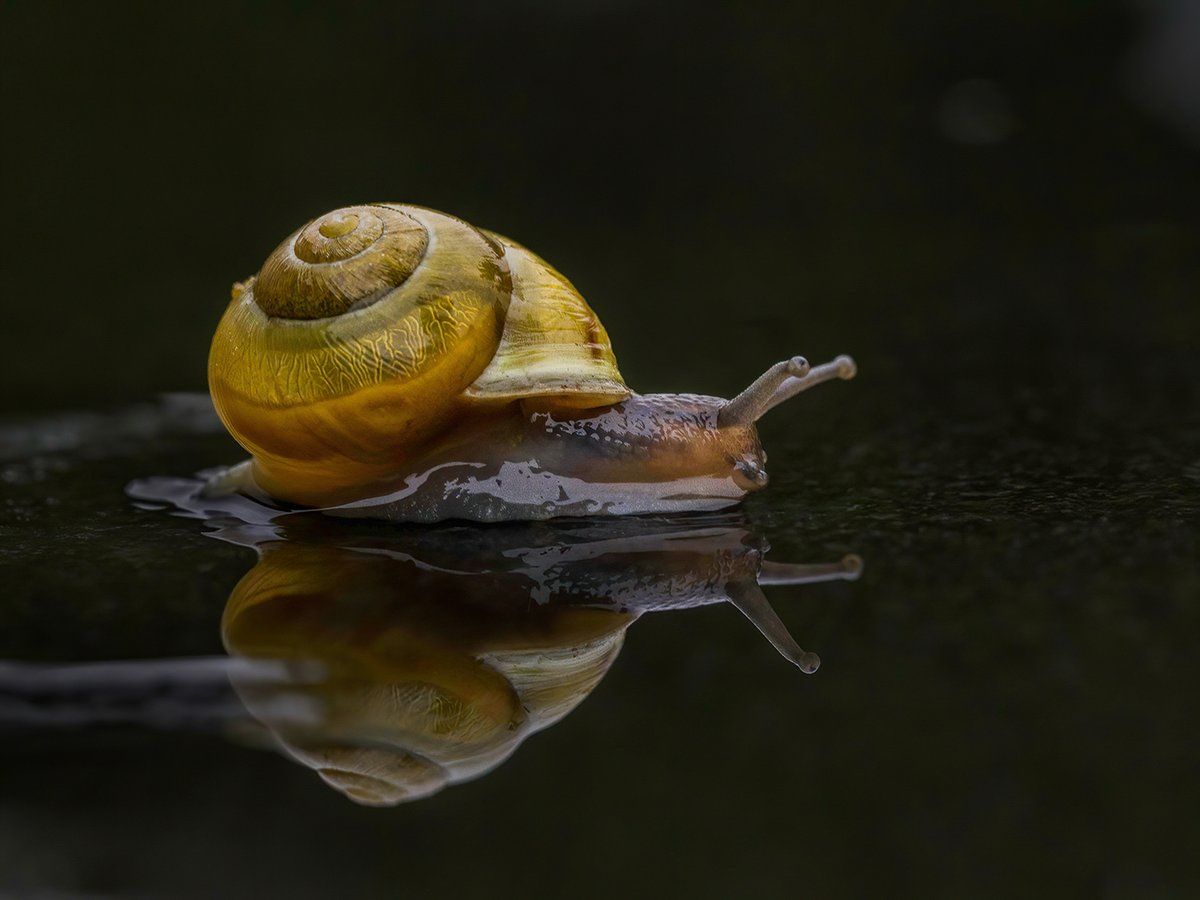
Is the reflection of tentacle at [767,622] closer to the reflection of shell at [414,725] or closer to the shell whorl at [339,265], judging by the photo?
the reflection of shell at [414,725]

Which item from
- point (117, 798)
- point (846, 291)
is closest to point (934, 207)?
point (846, 291)

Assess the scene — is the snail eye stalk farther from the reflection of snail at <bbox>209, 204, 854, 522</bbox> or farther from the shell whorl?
the shell whorl

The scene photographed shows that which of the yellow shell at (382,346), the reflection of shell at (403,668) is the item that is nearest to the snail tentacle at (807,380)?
the yellow shell at (382,346)

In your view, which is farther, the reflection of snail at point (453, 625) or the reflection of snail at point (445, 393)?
the reflection of snail at point (445, 393)

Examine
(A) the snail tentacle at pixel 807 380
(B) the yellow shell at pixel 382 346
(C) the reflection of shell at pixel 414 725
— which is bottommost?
(C) the reflection of shell at pixel 414 725

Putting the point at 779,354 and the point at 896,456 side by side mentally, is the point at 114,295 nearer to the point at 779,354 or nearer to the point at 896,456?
the point at 779,354

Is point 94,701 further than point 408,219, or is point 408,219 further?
point 408,219

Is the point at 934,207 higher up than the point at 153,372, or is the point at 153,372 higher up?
the point at 934,207
